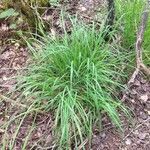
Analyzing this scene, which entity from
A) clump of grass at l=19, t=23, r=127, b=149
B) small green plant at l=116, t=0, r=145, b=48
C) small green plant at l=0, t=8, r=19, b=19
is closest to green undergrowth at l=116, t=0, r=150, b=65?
small green plant at l=116, t=0, r=145, b=48

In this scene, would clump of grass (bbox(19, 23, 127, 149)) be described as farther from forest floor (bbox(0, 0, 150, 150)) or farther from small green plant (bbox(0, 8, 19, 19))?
small green plant (bbox(0, 8, 19, 19))

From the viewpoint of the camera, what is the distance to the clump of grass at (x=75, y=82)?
315 centimetres

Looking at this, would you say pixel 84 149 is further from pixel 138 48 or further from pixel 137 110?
pixel 138 48

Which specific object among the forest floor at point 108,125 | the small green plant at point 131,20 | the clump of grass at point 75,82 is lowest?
the forest floor at point 108,125

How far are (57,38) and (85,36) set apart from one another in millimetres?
306

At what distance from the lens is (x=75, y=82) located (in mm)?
3340

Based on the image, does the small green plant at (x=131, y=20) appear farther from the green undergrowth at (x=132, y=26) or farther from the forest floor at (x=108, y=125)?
the forest floor at (x=108, y=125)

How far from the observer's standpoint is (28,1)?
413 centimetres

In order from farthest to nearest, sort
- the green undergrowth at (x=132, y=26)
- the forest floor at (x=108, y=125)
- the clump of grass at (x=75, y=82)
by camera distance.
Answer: the green undergrowth at (x=132, y=26), the forest floor at (x=108, y=125), the clump of grass at (x=75, y=82)

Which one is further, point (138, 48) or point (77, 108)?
point (138, 48)

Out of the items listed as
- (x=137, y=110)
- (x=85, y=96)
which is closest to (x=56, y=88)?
(x=85, y=96)

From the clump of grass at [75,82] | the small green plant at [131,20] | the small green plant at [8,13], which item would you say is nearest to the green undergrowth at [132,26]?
the small green plant at [131,20]

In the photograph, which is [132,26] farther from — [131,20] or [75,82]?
[75,82]

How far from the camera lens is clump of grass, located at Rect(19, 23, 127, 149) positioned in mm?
3146
